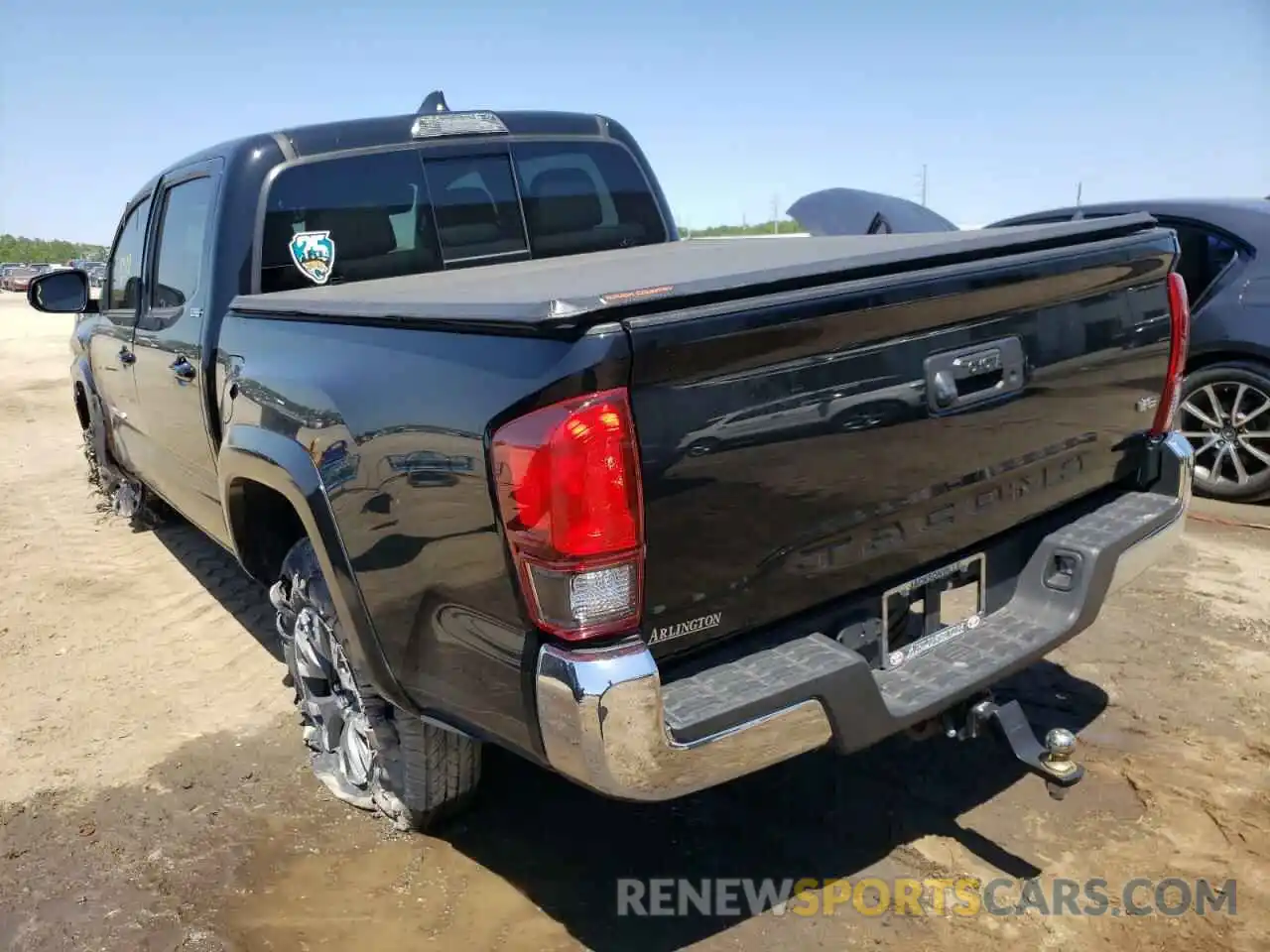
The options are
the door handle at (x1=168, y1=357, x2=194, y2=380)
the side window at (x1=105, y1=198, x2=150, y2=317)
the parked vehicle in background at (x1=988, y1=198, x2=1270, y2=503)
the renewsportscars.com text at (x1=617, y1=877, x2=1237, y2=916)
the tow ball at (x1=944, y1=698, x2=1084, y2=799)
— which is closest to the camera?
the tow ball at (x1=944, y1=698, x2=1084, y2=799)

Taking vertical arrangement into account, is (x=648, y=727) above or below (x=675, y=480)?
below

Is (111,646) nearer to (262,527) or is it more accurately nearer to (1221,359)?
(262,527)

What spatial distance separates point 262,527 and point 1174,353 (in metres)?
2.97

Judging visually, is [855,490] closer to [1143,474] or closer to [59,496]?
[1143,474]

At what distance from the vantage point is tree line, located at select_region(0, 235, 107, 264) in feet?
284

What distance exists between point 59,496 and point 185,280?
4379 mm

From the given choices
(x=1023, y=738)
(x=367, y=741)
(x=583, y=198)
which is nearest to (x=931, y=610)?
(x=1023, y=738)

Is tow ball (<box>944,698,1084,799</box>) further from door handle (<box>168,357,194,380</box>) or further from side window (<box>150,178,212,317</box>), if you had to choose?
side window (<box>150,178,212,317</box>)

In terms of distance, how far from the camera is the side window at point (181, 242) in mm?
3912

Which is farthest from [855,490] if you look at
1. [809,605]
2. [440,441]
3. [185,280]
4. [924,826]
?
[185,280]

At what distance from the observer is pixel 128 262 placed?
5098mm

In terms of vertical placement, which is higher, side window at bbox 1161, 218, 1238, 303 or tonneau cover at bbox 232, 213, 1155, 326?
tonneau cover at bbox 232, 213, 1155, 326

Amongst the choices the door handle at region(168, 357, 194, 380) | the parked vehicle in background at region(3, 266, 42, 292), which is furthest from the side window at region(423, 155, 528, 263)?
the parked vehicle in background at region(3, 266, 42, 292)

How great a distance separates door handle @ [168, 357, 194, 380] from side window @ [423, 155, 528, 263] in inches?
40.9
